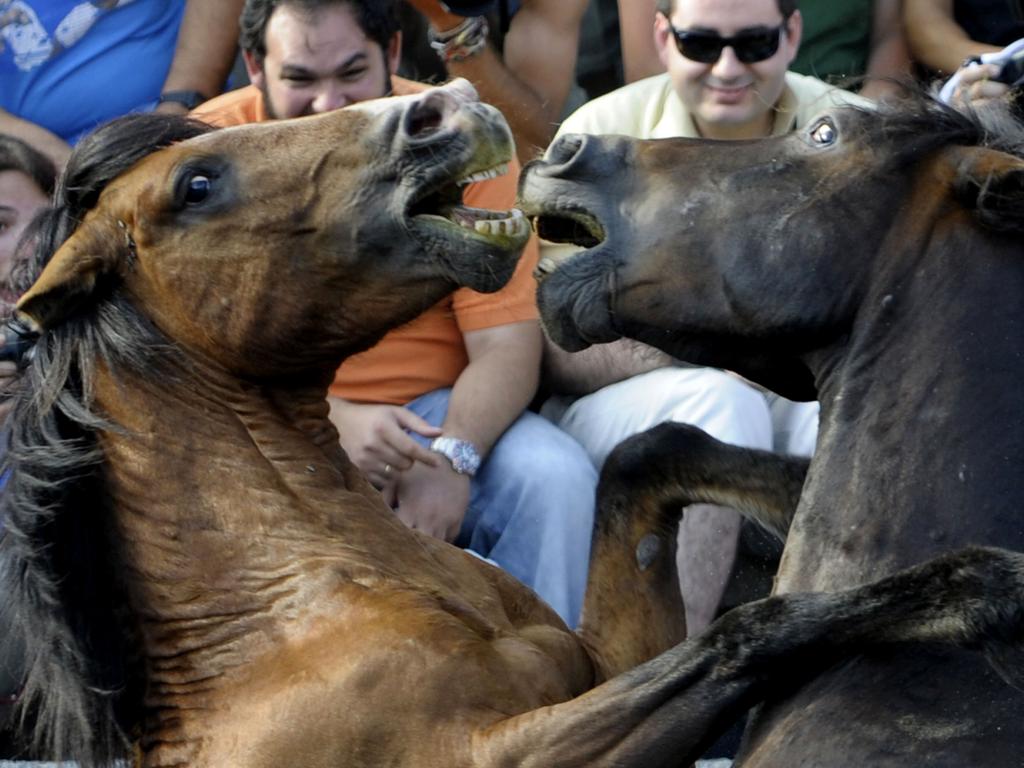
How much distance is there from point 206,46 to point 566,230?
2.96 meters

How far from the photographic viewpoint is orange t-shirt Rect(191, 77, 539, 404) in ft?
17.0

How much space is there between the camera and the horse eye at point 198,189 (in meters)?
3.66

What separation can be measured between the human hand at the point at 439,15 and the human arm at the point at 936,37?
1.74m

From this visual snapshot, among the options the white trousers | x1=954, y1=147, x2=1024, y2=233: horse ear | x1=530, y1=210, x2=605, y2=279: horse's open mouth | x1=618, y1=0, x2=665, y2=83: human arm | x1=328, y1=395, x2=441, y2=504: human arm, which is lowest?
the white trousers

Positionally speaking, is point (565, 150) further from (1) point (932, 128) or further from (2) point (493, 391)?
(2) point (493, 391)

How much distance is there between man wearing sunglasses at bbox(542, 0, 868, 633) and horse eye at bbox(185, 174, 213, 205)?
1.71 metres

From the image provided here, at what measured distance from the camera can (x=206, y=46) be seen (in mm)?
6270

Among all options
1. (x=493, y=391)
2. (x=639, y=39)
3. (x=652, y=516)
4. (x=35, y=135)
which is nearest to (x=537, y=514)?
(x=493, y=391)

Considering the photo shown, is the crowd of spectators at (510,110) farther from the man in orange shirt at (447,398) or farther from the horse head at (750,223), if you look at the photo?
the horse head at (750,223)

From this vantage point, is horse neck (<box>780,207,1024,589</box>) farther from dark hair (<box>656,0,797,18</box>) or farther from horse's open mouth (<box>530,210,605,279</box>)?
dark hair (<box>656,0,797,18</box>)

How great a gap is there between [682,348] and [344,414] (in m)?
1.64

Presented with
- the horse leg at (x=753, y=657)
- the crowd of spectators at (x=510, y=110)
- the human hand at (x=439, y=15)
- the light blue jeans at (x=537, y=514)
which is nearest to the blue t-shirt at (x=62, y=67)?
the crowd of spectators at (x=510, y=110)

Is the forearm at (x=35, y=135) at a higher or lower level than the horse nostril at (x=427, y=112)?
lower

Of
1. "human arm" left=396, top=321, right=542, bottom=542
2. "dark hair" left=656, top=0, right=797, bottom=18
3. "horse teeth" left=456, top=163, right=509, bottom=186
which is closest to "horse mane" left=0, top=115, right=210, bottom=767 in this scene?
"horse teeth" left=456, top=163, right=509, bottom=186
